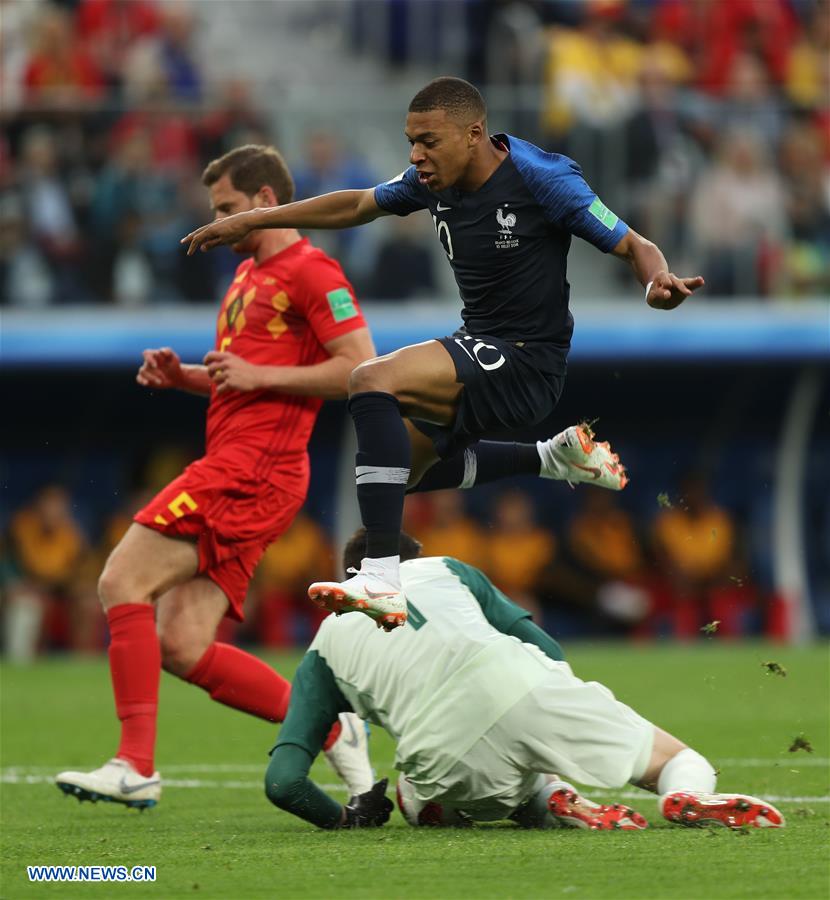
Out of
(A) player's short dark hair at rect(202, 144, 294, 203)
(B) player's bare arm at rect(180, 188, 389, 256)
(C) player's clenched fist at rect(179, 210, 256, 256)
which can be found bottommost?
(C) player's clenched fist at rect(179, 210, 256, 256)

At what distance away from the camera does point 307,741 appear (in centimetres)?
598

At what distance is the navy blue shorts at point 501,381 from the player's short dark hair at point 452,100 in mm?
759

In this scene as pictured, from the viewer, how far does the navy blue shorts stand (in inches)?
233

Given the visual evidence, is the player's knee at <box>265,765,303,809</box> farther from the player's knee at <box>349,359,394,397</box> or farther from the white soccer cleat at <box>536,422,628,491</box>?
the white soccer cleat at <box>536,422,628,491</box>

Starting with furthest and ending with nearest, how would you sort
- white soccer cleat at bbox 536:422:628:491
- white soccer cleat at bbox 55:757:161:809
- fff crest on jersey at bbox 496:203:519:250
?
white soccer cleat at bbox 536:422:628:491 → white soccer cleat at bbox 55:757:161:809 → fff crest on jersey at bbox 496:203:519:250

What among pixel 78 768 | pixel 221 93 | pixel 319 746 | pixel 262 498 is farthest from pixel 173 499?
pixel 221 93

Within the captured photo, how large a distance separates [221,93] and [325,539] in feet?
14.0

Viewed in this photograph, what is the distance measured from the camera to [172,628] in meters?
6.96

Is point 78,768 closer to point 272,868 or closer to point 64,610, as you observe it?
point 272,868

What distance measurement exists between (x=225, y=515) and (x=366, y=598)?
5.24 ft

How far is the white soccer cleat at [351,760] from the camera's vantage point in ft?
21.4

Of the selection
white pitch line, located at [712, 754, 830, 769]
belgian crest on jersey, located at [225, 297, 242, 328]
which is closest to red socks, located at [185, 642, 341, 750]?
belgian crest on jersey, located at [225, 297, 242, 328]

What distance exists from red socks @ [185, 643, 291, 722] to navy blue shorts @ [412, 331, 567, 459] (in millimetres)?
1387

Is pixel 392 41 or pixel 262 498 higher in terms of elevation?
pixel 392 41
